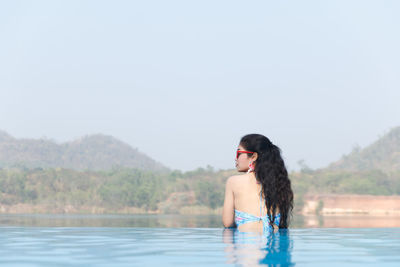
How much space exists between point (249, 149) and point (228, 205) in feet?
2.71

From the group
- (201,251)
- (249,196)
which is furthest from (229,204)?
(201,251)

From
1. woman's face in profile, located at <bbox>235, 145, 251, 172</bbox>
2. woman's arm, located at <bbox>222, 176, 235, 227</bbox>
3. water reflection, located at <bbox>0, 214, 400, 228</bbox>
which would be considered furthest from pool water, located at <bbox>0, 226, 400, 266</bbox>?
water reflection, located at <bbox>0, 214, 400, 228</bbox>

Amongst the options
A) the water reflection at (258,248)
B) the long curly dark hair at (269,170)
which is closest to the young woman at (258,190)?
the long curly dark hair at (269,170)

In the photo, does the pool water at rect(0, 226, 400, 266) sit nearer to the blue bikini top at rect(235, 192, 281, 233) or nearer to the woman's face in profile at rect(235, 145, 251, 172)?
the blue bikini top at rect(235, 192, 281, 233)

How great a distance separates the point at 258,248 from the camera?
7.00 meters

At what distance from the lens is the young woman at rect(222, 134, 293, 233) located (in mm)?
8086

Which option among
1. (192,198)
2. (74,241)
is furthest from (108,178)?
(74,241)

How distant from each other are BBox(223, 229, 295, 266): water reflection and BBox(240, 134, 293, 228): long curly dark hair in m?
0.48

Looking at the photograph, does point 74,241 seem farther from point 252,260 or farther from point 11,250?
point 252,260

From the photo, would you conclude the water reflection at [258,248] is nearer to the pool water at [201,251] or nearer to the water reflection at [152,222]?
the pool water at [201,251]

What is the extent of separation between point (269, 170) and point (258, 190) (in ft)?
1.27

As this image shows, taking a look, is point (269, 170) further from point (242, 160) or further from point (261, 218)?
point (261, 218)

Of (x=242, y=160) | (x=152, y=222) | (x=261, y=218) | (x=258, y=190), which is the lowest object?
(x=152, y=222)

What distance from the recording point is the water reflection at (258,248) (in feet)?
19.8
